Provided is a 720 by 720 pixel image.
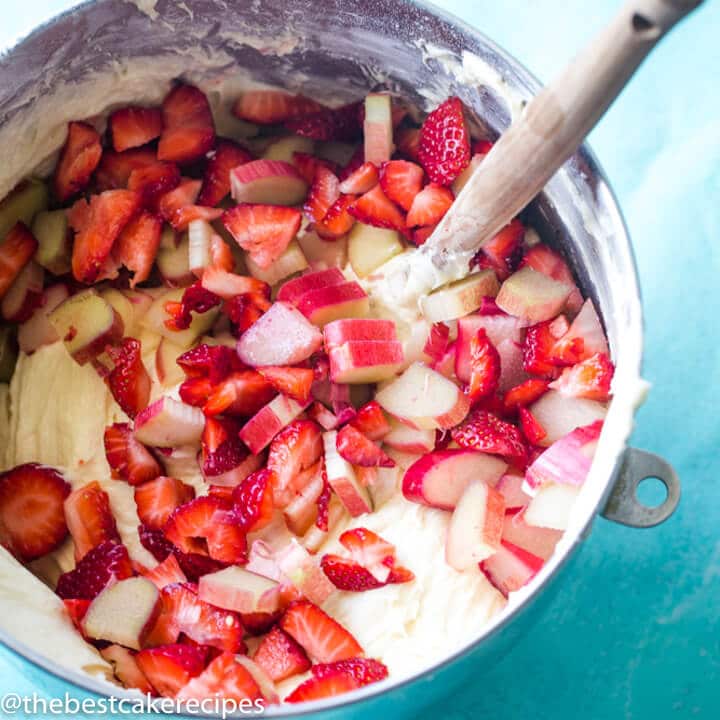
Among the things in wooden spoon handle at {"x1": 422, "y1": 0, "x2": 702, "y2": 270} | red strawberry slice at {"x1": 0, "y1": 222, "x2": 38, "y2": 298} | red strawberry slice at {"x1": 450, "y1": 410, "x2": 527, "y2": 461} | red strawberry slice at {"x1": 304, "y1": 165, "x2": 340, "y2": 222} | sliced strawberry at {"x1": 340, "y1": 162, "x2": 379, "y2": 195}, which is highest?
wooden spoon handle at {"x1": 422, "y1": 0, "x2": 702, "y2": 270}

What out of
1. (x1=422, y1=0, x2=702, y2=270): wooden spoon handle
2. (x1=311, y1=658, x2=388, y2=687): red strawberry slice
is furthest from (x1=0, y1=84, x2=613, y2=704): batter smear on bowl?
(x1=422, y1=0, x2=702, y2=270): wooden spoon handle

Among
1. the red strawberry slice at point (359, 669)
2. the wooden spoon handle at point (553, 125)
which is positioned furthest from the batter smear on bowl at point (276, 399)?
the wooden spoon handle at point (553, 125)

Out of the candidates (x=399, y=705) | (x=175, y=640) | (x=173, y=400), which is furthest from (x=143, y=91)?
(x=399, y=705)

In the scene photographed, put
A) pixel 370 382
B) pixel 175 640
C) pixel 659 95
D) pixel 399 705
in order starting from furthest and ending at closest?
1. pixel 659 95
2. pixel 370 382
3. pixel 175 640
4. pixel 399 705

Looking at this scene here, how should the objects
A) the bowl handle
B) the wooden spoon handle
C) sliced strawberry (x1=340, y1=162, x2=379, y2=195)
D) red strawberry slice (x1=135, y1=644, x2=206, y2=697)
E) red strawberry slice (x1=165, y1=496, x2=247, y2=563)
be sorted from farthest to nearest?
sliced strawberry (x1=340, y1=162, x2=379, y2=195), red strawberry slice (x1=165, y1=496, x2=247, y2=563), red strawberry slice (x1=135, y1=644, x2=206, y2=697), the bowl handle, the wooden spoon handle

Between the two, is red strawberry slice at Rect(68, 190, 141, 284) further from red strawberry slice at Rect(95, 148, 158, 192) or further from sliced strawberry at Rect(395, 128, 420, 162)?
sliced strawberry at Rect(395, 128, 420, 162)

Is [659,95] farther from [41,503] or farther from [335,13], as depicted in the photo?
[41,503]
